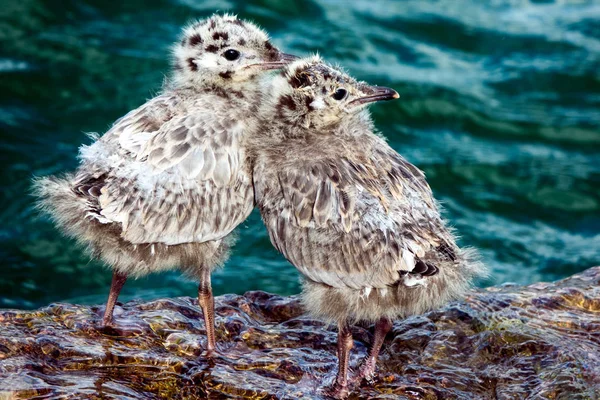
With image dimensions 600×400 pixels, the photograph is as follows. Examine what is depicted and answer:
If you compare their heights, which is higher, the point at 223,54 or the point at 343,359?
the point at 223,54

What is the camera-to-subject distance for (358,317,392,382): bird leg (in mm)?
6125

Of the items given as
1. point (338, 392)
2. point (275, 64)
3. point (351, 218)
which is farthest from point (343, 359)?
point (275, 64)

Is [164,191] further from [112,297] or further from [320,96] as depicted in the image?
[320,96]

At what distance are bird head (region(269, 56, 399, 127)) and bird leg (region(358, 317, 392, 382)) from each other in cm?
142

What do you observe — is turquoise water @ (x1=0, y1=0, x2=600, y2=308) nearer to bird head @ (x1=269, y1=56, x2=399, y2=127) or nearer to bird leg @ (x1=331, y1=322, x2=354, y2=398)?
bird head @ (x1=269, y1=56, x2=399, y2=127)

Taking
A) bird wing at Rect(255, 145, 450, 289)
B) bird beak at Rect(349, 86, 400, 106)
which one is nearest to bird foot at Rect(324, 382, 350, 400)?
bird wing at Rect(255, 145, 450, 289)

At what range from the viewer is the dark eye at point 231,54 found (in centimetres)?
688

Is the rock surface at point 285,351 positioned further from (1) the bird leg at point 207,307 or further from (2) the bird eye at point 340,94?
(2) the bird eye at point 340,94

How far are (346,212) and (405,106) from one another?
322 inches

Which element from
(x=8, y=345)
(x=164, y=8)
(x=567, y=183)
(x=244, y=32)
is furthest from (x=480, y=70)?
(x=8, y=345)

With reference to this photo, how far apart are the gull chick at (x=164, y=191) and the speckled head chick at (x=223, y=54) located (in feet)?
0.72

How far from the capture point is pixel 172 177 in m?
6.13

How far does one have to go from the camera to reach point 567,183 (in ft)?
41.2

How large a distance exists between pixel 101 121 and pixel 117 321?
667 centimetres
